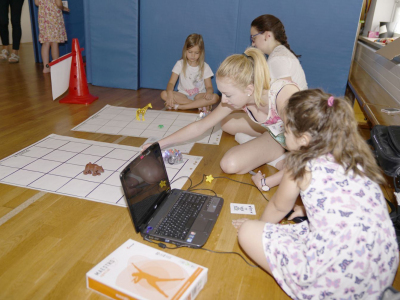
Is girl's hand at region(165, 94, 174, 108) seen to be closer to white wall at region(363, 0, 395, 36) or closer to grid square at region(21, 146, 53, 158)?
grid square at region(21, 146, 53, 158)

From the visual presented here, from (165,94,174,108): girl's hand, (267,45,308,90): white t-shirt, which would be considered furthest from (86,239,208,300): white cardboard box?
(165,94,174,108): girl's hand

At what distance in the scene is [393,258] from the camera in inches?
38.9

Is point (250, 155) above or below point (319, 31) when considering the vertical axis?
below

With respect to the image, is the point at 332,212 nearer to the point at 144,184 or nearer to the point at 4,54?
the point at 144,184

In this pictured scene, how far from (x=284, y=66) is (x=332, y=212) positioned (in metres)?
1.44

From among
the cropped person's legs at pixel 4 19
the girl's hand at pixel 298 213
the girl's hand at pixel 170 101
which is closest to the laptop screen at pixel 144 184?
the girl's hand at pixel 298 213

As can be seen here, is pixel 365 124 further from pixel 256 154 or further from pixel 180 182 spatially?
pixel 180 182

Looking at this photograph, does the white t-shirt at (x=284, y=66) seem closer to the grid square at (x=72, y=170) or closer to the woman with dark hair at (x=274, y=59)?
the woman with dark hair at (x=274, y=59)

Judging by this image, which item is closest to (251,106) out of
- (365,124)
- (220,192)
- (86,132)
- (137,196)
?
(220,192)

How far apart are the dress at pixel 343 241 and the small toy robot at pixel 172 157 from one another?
108 cm

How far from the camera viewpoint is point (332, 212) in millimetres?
1000

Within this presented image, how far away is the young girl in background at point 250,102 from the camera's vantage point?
1.54 metres

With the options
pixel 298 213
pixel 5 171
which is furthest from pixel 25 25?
pixel 298 213

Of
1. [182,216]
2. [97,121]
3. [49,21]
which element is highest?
[49,21]
